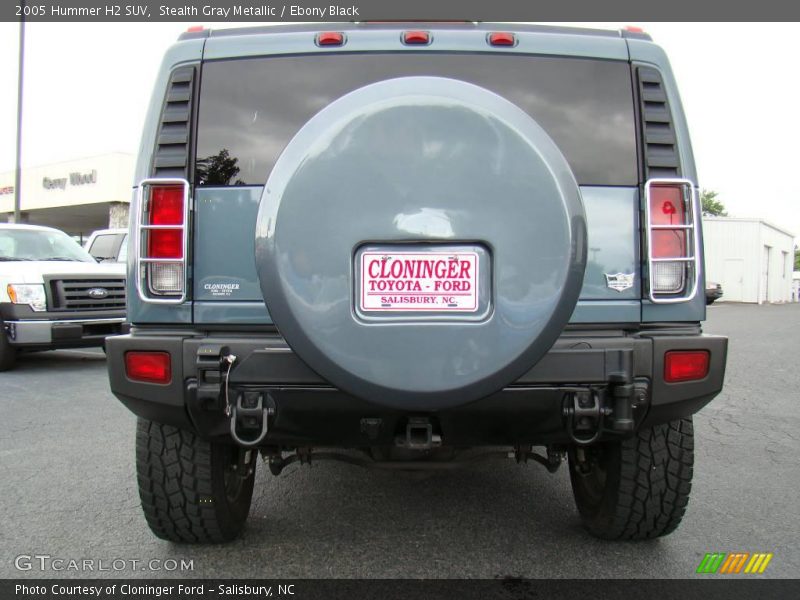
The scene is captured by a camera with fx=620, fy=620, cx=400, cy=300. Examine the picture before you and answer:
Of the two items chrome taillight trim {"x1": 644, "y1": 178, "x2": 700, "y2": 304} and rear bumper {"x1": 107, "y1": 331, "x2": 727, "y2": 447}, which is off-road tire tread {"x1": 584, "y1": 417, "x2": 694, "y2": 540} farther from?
chrome taillight trim {"x1": 644, "y1": 178, "x2": 700, "y2": 304}

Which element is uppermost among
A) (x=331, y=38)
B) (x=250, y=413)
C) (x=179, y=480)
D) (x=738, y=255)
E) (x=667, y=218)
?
(x=738, y=255)

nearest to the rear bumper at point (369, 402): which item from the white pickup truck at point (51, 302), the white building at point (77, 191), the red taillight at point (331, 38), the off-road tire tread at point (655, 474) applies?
the off-road tire tread at point (655, 474)

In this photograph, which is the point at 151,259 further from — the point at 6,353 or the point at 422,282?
the point at 6,353

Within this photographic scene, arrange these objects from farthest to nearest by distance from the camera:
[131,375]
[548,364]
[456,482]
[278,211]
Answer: [456,482]
[131,375]
[548,364]
[278,211]

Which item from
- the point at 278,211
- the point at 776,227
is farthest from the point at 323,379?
the point at 776,227

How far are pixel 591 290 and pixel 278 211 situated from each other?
117 cm

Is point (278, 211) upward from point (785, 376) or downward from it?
upward

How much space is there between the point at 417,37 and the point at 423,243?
930 mm

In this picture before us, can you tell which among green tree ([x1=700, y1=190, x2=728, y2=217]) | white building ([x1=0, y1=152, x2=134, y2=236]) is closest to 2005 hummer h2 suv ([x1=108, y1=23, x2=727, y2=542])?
white building ([x1=0, y1=152, x2=134, y2=236])

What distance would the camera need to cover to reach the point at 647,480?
8.25 feet

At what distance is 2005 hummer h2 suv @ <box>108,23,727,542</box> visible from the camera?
6.16ft

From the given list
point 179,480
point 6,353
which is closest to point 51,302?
point 6,353

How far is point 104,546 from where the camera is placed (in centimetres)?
276

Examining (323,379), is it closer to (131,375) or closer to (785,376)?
(131,375)
